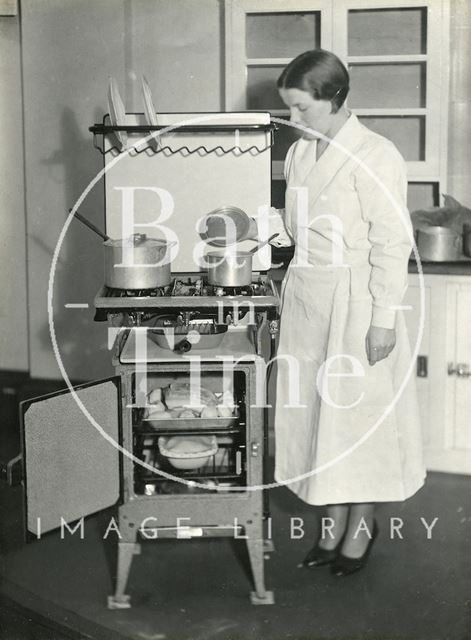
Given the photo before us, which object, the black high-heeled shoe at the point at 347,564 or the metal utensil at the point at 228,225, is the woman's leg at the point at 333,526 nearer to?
the black high-heeled shoe at the point at 347,564

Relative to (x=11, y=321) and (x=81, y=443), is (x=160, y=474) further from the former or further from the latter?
(x=11, y=321)

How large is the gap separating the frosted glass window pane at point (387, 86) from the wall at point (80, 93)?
64cm

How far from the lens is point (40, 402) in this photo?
197 centimetres

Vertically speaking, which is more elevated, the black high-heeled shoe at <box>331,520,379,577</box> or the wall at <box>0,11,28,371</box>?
the wall at <box>0,11,28,371</box>

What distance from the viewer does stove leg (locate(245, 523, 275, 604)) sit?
7.25 feet

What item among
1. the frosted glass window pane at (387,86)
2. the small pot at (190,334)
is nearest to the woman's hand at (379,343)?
the small pot at (190,334)

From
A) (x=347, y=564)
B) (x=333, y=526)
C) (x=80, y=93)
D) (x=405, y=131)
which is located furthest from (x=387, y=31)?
(x=347, y=564)

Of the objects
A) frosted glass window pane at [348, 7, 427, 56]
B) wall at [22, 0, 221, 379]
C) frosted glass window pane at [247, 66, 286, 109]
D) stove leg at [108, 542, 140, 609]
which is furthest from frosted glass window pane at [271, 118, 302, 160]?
stove leg at [108, 542, 140, 609]

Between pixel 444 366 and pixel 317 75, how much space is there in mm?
1393

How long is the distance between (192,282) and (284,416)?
1.58 feet

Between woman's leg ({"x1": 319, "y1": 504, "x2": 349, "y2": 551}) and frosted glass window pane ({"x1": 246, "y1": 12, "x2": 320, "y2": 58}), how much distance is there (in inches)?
81.7

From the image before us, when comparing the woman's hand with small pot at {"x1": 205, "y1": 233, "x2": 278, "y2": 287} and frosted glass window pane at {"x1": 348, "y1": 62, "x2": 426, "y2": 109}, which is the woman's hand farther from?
frosted glass window pane at {"x1": 348, "y1": 62, "x2": 426, "y2": 109}

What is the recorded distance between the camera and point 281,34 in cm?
364

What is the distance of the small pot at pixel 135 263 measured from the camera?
2.11 meters
